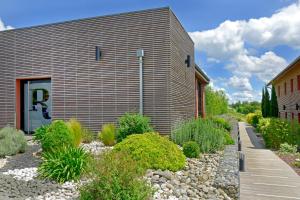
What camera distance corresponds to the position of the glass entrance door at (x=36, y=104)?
12.8m

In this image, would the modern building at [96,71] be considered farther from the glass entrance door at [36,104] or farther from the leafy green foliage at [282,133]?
the leafy green foliage at [282,133]

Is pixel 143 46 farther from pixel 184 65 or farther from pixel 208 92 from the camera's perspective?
pixel 208 92

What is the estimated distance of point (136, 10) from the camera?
11.0 meters

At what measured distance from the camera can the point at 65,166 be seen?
19.0 ft

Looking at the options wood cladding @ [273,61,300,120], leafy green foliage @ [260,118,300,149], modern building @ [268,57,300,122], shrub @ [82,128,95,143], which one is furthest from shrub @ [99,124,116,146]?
wood cladding @ [273,61,300,120]

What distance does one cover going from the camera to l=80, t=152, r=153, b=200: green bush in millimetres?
3866

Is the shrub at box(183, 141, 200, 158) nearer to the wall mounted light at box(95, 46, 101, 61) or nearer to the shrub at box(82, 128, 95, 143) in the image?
the shrub at box(82, 128, 95, 143)

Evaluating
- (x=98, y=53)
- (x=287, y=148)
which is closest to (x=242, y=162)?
(x=287, y=148)

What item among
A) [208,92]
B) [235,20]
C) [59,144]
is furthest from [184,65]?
[208,92]

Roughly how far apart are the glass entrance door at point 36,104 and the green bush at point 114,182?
9495 millimetres

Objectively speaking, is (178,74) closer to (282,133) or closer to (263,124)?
(282,133)

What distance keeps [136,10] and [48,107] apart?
590cm

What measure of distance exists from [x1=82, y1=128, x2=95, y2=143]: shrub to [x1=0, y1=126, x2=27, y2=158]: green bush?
7.09ft

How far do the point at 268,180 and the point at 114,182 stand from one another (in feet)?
16.4
